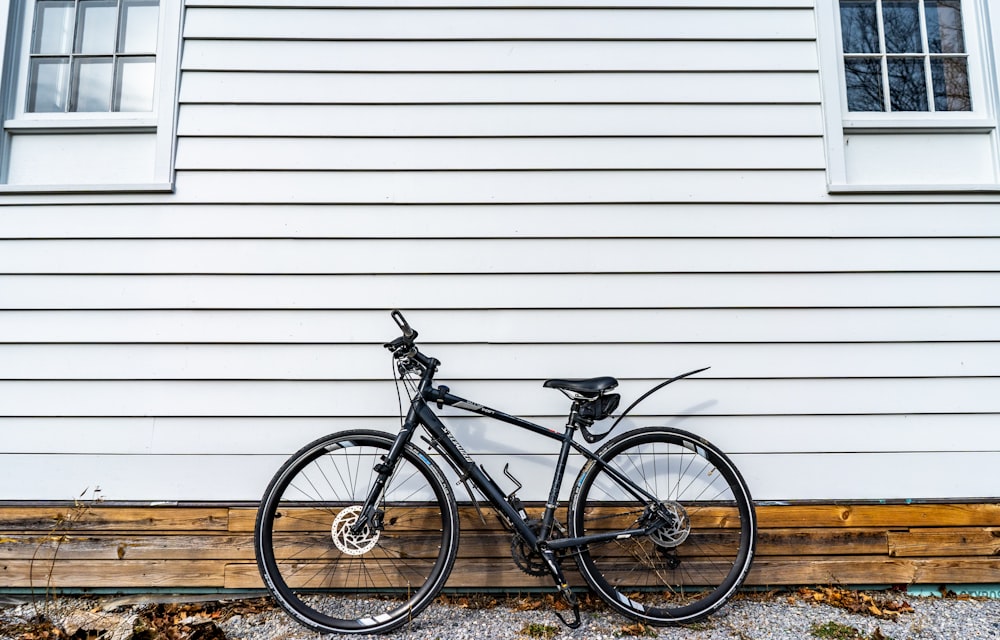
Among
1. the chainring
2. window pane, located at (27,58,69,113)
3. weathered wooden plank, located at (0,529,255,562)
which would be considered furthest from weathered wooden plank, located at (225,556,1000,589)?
window pane, located at (27,58,69,113)

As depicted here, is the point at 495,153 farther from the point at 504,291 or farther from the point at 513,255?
the point at 504,291

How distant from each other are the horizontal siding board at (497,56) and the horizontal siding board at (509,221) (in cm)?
65

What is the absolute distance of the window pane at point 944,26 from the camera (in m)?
2.79

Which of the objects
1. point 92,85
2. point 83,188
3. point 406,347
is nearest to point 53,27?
point 92,85

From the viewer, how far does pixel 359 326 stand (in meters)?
2.54

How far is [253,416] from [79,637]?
3.25 feet

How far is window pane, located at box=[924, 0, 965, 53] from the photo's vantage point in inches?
110

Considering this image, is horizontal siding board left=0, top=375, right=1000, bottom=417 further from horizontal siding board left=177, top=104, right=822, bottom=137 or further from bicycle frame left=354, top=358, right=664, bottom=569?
horizontal siding board left=177, top=104, right=822, bottom=137

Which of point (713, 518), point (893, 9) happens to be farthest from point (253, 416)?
point (893, 9)

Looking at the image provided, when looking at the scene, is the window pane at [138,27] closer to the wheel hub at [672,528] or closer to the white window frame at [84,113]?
the white window frame at [84,113]

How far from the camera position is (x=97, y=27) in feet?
9.04

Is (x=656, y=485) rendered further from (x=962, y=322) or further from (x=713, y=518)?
(x=962, y=322)

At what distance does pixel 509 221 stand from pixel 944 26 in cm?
237

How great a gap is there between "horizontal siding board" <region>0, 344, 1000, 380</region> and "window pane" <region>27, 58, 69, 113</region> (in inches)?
45.4
